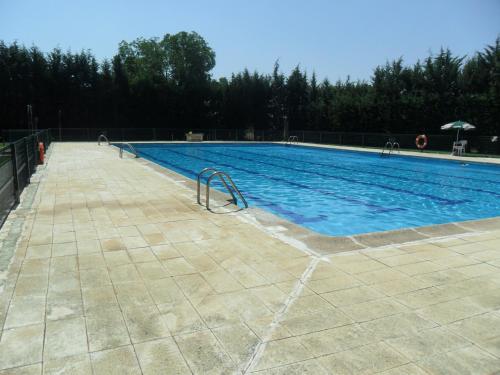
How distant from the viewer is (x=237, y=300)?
3516 mm

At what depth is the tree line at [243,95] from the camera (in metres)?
25.4

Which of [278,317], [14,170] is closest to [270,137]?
[14,170]

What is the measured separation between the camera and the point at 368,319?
10.5 ft

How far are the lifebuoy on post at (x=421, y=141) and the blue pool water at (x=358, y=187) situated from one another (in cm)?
348

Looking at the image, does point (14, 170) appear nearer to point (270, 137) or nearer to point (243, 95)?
point (270, 137)

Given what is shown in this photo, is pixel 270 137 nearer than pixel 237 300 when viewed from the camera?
No

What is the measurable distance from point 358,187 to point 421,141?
44.0ft

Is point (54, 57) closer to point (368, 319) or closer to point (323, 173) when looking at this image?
point (323, 173)

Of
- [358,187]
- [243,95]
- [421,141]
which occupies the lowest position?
[358,187]

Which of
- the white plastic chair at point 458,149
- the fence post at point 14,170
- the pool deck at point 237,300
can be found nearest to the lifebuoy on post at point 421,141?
the white plastic chair at point 458,149

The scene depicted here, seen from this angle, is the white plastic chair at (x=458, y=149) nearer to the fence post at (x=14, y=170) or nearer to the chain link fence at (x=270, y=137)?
the chain link fence at (x=270, y=137)

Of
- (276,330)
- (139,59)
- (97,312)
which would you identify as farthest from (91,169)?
(139,59)

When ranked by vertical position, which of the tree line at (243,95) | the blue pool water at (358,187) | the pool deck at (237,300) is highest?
the tree line at (243,95)

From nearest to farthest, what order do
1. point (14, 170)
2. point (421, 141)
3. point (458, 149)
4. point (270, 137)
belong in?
point (14, 170)
point (458, 149)
point (421, 141)
point (270, 137)
